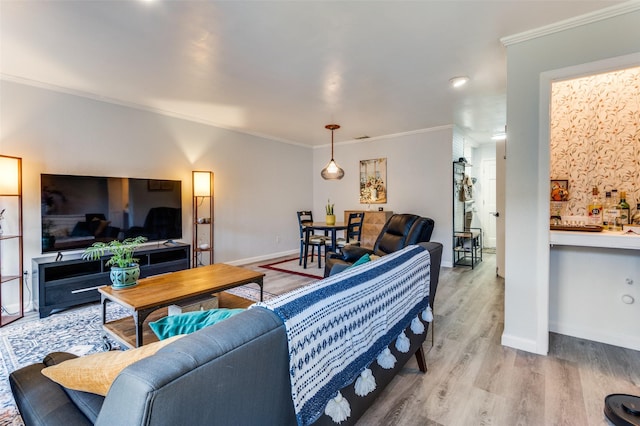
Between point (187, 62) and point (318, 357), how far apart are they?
2.85 m

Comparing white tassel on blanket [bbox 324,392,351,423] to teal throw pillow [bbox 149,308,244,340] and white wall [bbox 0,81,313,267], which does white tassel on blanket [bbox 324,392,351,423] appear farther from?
white wall [bbox 0,81,313,267]

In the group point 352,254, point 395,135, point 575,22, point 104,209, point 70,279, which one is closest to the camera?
point 575,22

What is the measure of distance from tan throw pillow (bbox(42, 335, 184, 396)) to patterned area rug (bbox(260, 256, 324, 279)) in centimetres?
369

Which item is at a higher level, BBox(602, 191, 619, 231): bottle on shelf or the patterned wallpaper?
the patterned wallpaper

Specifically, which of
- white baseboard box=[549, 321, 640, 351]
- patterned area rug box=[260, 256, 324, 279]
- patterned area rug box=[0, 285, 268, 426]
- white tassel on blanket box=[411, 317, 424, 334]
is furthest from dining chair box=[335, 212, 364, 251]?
patterned area rug box=[0, 285, 268, 426]

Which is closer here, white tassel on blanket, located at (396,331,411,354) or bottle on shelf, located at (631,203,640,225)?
white tassel on blanket, located at (396,331,411,354)

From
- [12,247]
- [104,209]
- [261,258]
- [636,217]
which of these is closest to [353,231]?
[261,258]

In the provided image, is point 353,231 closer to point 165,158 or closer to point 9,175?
point 165,158

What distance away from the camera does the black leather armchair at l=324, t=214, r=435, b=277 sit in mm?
3096

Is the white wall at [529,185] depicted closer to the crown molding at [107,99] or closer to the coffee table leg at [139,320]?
the coffee table leg at [139,320]

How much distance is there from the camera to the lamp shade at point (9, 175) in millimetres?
→ 2805

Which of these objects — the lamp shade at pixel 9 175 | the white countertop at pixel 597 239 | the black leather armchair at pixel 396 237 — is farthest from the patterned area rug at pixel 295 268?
the lamp shade at pixel 9 175

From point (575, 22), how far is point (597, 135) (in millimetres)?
1037

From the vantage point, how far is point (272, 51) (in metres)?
2.56
